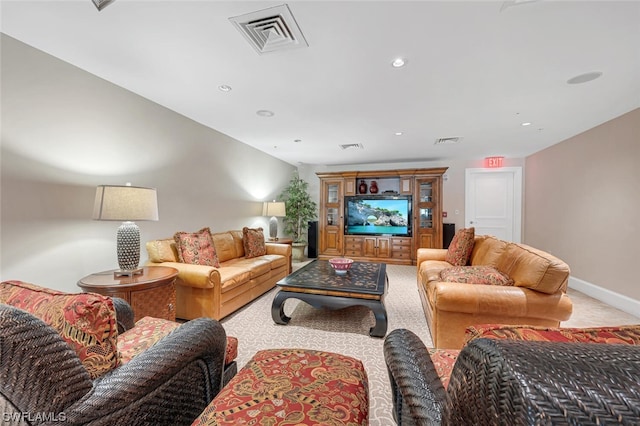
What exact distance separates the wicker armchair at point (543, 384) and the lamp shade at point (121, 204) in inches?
92.7

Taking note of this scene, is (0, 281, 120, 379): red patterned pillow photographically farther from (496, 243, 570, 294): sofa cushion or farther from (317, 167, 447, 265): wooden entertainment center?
(317, 167, 447, 265): wooden entertainment center

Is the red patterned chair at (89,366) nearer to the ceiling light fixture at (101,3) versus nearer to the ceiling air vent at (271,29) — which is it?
the ceiling light fixture at (101,3)

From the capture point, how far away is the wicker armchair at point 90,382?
0.65 meters

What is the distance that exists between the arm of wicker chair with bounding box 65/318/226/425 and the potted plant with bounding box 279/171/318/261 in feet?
15.4

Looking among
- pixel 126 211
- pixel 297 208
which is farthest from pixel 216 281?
pixel 297 208

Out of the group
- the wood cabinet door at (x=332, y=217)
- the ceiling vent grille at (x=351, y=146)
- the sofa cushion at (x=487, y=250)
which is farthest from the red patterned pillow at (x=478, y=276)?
the wood cabinet door at (x=332, y=217)

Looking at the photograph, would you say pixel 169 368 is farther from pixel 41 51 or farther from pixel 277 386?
pixel 41 51

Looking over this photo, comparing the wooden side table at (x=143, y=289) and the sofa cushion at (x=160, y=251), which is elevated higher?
the sofa cushion at (x=160, y=251)

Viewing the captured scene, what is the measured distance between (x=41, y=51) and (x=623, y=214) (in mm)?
6050

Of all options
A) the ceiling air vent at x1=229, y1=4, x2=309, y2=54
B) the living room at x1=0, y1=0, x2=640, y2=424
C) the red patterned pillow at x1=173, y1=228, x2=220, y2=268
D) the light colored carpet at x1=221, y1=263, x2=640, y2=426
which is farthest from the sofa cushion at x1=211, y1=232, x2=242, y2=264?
the ceiling air vent at x1=229, y1=4, x2=309, y2=54

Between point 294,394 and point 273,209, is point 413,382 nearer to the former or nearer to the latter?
point 294,394

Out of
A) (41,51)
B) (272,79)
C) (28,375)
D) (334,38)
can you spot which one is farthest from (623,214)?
(41,51)

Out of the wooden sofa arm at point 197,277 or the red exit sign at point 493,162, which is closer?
the wooden sofa arm at point 197,277

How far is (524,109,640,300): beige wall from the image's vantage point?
302cm
